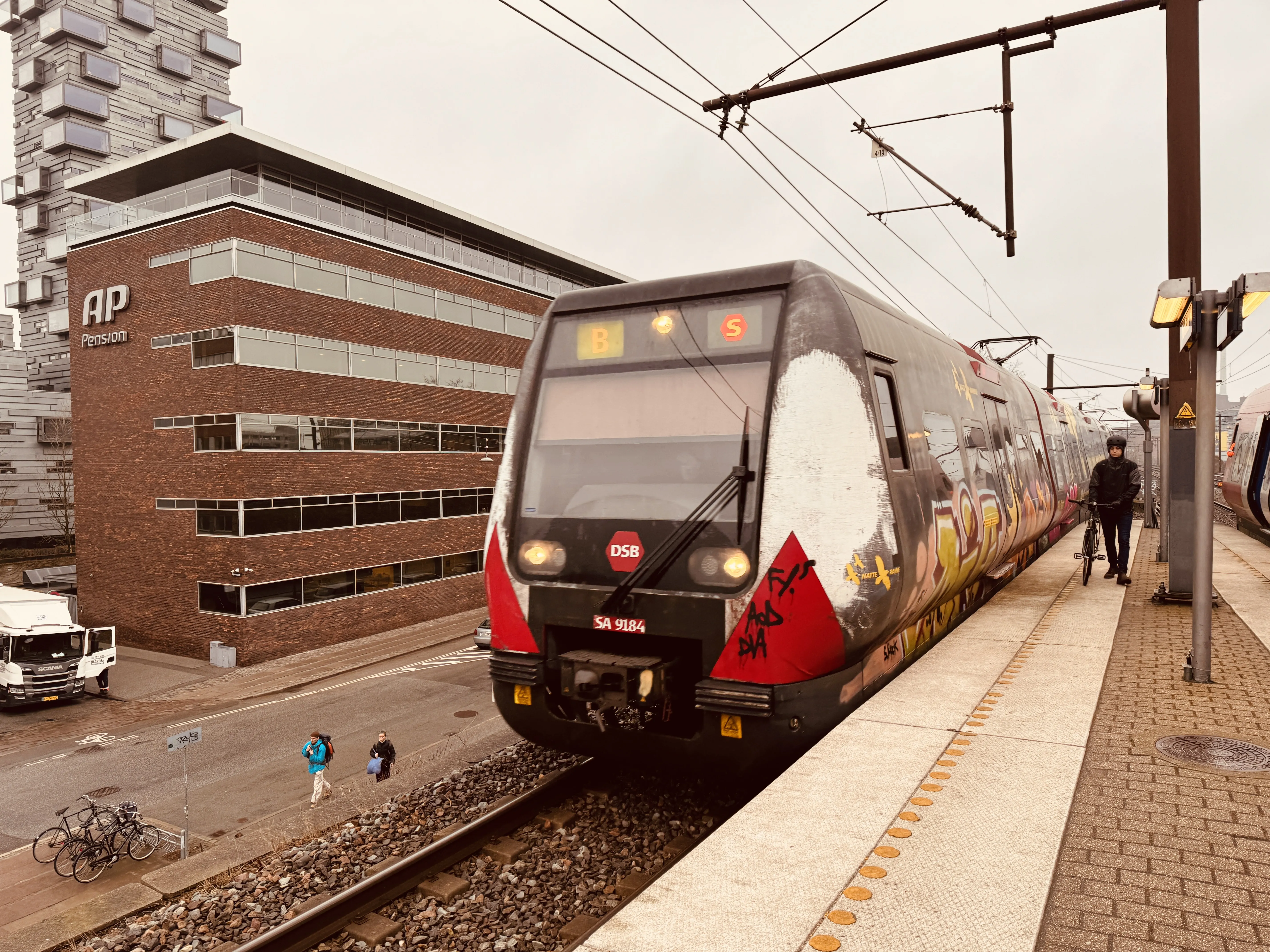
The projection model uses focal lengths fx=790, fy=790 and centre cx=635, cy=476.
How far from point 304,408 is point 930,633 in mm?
24520

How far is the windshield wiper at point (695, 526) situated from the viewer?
5262 millimetres

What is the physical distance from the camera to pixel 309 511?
27.3 metres

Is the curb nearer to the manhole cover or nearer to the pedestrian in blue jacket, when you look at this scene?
the pedestrian in blue jacket

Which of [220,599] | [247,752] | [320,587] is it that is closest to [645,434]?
[247,752]

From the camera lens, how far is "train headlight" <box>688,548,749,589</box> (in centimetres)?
515

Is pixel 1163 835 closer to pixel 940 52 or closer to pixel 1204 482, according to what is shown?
pixel 1204 482

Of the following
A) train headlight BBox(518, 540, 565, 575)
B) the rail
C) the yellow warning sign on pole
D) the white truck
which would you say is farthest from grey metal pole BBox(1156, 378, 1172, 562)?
the white truck

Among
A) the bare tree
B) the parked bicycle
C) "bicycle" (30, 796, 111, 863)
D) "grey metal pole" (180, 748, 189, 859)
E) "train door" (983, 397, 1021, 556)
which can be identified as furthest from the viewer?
the bare tree

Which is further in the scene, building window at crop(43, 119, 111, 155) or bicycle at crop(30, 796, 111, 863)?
building window at crop(43, 119, 111, 155)

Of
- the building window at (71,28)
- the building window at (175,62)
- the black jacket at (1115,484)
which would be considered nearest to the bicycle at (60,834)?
the black jacket at (1115,484)

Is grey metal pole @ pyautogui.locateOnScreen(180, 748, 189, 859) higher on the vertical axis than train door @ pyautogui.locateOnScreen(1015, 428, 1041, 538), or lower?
lower

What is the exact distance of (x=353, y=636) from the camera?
95.8ft

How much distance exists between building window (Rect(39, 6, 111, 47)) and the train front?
242 ft

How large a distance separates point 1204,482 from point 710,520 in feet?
13.3
